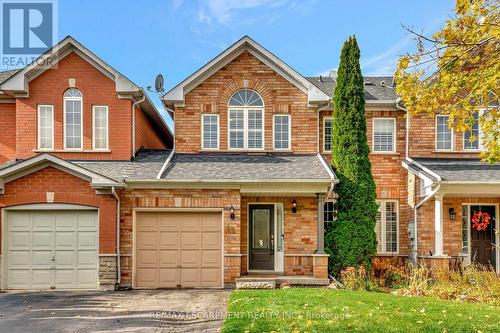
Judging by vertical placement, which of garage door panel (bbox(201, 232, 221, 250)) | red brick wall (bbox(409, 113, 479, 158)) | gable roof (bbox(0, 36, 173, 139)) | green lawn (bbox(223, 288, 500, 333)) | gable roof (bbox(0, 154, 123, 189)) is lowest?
green lawn (bbox(223, 288, 500, 333))

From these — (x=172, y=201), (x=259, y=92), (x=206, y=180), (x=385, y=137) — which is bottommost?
(x=172, y=201)

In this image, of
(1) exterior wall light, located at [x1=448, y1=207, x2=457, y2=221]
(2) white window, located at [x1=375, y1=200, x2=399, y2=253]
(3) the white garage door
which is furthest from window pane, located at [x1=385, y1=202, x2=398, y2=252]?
(3) the white garage door

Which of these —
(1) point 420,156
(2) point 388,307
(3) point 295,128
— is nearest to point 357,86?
(3) point 295,128

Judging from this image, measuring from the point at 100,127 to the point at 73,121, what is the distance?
3.04ft

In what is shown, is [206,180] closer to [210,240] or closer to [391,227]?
[210,240]

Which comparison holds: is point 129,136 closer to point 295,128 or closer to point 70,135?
point 70,135

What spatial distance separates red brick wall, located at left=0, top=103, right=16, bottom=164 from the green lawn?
396 inches

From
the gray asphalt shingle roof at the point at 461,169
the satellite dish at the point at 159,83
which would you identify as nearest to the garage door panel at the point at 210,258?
the satellite dish at the point at 159,83

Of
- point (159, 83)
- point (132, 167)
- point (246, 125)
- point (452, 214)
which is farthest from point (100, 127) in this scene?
point (452, 214)

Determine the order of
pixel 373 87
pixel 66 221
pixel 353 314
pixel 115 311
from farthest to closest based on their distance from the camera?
1. pixel 373 87
2. pixel 66 221
3. pixel 115 311
4. pixel 353 314

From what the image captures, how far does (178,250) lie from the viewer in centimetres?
1286

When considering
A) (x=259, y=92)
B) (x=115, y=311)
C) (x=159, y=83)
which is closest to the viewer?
(x=115, y=311)

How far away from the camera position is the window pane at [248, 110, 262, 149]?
14.7 meters

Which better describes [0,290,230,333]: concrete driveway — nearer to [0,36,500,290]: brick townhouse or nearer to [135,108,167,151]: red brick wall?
[0,36,500,290]: brick townhouse
